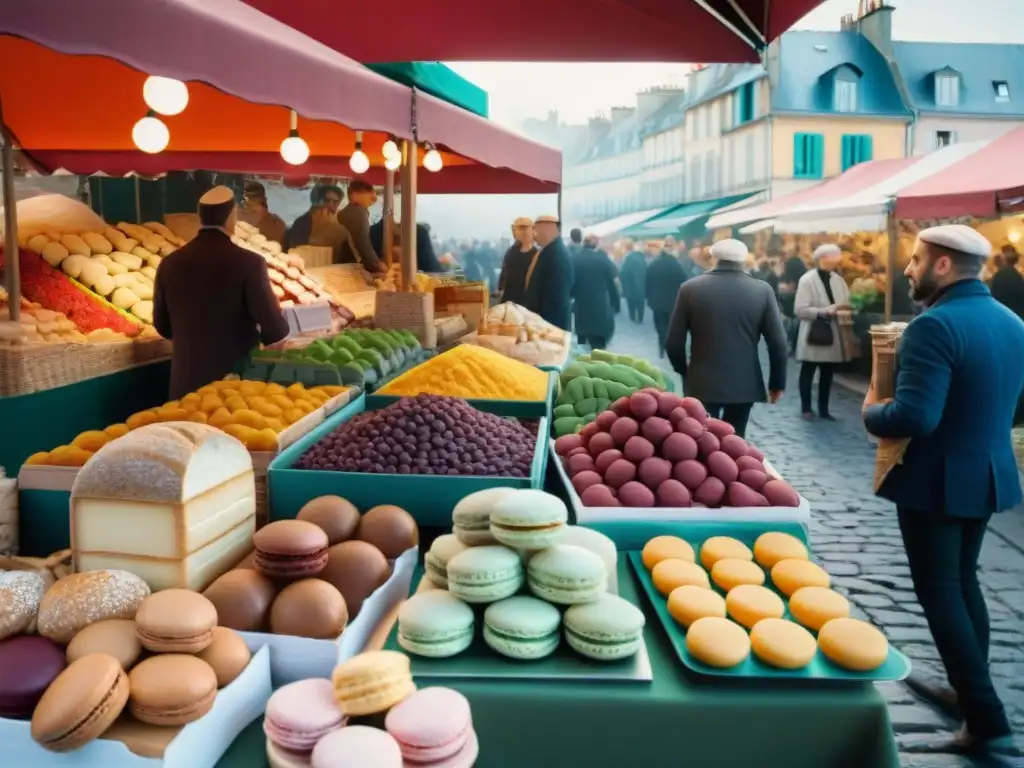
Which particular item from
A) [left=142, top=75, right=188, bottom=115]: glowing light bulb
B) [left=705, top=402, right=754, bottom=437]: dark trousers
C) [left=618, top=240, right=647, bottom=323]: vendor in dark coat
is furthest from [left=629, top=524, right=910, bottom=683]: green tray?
[left=618, top=240, right=647, bottom=323]: vendor in dark coat

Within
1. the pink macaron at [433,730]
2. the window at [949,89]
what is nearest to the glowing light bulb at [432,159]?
the pink macaron at [433,730]

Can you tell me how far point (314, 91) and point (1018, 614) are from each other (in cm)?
396

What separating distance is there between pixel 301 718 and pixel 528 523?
61 cm

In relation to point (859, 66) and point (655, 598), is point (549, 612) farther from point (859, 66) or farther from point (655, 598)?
point (859, 66)

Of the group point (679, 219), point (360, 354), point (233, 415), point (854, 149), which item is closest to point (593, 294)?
point (360, 354)

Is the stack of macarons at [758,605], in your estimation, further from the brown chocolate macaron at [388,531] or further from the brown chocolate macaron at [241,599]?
the brown chocolate macaron at [241,599]

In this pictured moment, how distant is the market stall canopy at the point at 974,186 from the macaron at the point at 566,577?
24.2 feet

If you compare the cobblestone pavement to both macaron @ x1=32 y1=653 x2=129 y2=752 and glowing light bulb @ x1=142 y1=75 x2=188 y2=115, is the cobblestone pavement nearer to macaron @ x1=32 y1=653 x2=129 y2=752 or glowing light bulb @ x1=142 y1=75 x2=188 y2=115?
macaron @ x1=32 y1=653 x2=129 y2=752

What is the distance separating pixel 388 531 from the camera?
7.30 ft

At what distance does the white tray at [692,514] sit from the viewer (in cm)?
245

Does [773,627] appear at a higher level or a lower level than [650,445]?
lower

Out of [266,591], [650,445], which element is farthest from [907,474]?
[266,591]

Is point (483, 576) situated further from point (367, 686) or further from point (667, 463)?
point (667, 463)

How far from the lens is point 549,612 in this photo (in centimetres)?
180
